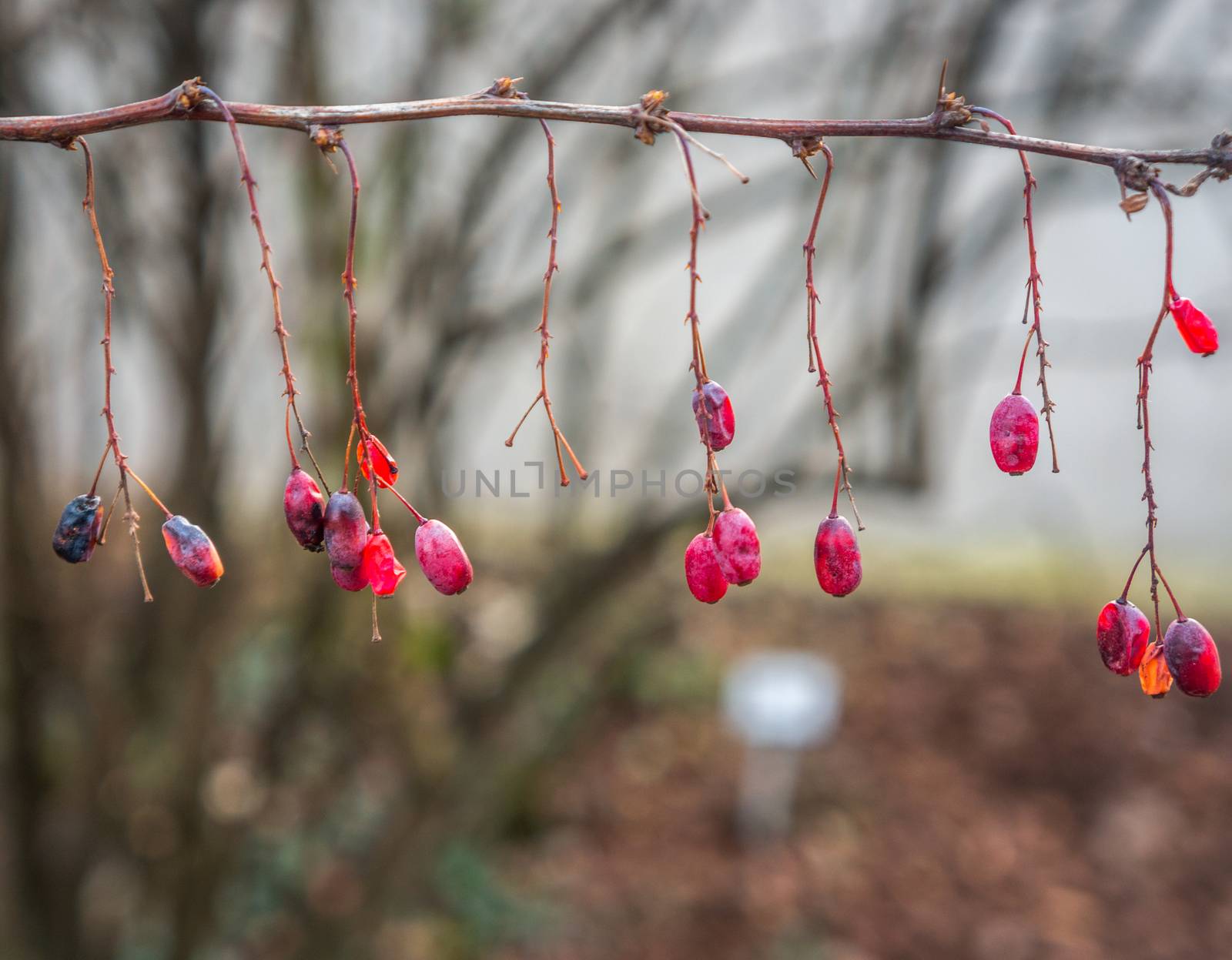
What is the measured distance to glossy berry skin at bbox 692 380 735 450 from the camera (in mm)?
1072

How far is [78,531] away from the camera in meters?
1.24

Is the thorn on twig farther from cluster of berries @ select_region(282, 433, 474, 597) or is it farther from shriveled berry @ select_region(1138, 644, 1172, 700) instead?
shriveled berry @ select_region(1138, 644, 1172, 700)

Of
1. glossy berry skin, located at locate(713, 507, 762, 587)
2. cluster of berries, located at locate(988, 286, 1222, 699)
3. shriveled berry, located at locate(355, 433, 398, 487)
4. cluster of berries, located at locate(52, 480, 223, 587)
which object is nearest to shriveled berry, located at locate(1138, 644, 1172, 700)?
cluster of berries, located at locate(988, 286, 1222, 699)

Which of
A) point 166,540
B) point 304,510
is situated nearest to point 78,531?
point 166,540

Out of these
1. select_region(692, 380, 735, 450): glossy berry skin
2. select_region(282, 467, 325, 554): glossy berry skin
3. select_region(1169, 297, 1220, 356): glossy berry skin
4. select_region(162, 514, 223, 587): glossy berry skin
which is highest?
select_region(1169, 297, 1220, 356): glossy berry skin

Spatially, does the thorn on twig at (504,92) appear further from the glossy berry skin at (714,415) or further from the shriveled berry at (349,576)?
the shriveled berry at (349,576)

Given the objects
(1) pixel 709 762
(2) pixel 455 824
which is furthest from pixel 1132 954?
(2) pixel 455 824

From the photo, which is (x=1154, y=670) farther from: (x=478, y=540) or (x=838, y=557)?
(x=478, y=540)

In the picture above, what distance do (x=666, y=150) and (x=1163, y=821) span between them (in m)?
3.54

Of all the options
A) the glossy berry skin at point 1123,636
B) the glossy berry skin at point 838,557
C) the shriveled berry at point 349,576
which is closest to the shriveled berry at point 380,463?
the shriveled berry at point 349,576

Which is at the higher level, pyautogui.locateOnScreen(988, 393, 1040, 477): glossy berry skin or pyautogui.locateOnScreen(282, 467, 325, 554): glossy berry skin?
pyautogui.locateOnScreen(988, 393, 1040, 477): glossy berry skin

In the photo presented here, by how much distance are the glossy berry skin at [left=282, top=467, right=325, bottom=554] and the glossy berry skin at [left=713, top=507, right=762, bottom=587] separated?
0.43 meters

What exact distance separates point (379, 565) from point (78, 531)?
35 centimetres

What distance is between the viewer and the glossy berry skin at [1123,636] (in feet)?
3.90
